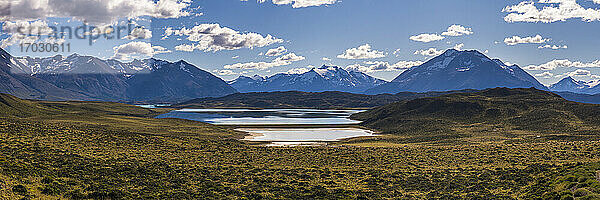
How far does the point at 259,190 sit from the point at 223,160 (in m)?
19.7

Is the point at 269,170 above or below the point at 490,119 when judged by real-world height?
below

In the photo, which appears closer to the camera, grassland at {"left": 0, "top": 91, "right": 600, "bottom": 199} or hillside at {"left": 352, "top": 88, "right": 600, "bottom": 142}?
grassland at {"left": 0, "top": 91, "right": 600, "bottom": 199}

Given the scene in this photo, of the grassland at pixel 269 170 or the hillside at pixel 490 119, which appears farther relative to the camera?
the hillside at pixel 490 119

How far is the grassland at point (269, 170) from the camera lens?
1341 inches

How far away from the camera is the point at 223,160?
57.5 meters

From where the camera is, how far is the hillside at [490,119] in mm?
100250

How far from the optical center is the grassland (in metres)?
34.1

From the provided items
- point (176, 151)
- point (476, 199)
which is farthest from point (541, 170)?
point (176, 151)

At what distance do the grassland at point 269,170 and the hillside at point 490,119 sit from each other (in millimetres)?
36747

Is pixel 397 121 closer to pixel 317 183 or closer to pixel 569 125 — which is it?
pixel 569 125

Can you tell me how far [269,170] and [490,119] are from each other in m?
107

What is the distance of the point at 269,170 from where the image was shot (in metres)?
49.6

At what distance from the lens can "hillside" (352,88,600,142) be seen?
100250mm

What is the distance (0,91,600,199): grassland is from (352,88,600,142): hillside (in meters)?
36.7
